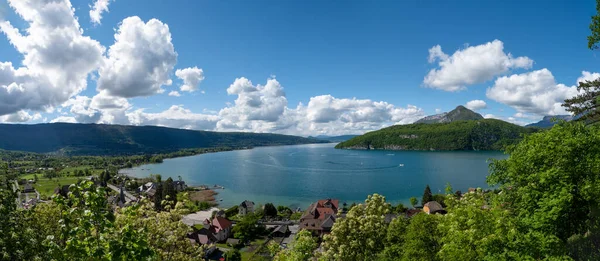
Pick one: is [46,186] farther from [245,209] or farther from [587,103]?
[587,103]

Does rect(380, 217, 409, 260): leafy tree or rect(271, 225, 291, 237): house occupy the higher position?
rect(380, 217, 409, 260): leafy tree

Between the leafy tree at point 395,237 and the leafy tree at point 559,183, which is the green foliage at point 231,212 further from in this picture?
the leafy tree at point 559,183

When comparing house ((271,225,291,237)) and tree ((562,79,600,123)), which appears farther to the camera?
house ((271,225,291,237))

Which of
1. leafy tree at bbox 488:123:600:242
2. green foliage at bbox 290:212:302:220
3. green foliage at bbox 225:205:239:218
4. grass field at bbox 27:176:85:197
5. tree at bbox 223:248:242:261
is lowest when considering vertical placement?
grass field at bbox 27:176:85:197

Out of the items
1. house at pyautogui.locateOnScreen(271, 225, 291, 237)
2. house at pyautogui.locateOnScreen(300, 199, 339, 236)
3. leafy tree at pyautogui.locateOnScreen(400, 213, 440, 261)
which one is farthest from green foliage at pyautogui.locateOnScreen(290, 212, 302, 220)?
leafy tree at pyautogui.locateOnScreen(400, 213, 440, 261)

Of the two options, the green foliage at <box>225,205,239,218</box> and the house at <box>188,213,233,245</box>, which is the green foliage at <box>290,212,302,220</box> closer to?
the green foliage at <box>225,205,239,218</box>

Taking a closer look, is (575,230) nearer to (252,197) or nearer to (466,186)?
(252,197)

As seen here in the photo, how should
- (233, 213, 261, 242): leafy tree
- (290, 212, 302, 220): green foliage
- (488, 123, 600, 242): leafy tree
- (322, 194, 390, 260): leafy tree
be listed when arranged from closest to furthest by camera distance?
(488, 123, 600, 242): leafy tree < (322, 194, 390, 260): leafy tree < (233, 213, 261, 242): leafy tree < (290, 212, 302, 220): green foliage
